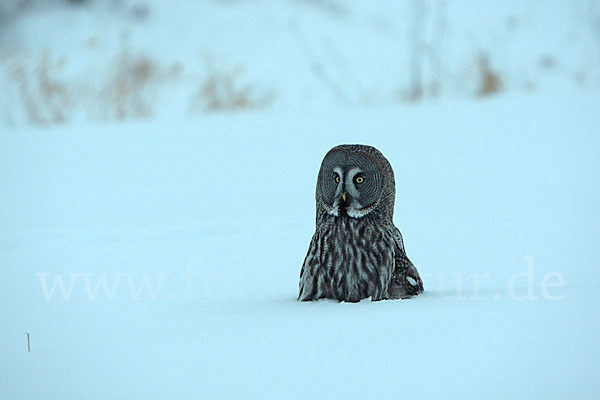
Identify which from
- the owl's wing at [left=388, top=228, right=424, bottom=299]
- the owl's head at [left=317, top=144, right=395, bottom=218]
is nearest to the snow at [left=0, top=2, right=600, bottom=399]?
the owl's wing at [left=388, top=228, right=424, bottom=299]

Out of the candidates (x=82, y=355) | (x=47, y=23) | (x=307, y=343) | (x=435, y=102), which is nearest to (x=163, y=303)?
(x=82, y=355)

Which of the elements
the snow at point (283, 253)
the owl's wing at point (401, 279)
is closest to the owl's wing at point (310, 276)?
the snow at point (283, 253)

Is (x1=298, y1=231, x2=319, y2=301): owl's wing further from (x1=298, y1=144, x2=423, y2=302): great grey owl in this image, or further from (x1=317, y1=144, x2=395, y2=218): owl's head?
(x1=317, y1=144, x2=395, y2=218): owl's head

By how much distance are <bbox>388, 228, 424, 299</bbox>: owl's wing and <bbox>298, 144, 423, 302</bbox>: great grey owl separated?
0.01 m

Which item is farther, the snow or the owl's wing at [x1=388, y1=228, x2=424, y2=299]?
the owl's wing at [x1=388, y1=228, x2=424, y2=299]

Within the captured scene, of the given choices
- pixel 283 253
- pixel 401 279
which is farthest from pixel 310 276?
pixel 283 253

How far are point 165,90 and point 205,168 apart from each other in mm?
4715

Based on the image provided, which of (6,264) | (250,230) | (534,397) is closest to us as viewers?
(534,397)

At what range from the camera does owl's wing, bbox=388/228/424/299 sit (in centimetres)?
223

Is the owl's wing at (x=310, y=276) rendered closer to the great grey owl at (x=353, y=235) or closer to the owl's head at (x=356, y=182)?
the great grey owl at (x=353, y=235)

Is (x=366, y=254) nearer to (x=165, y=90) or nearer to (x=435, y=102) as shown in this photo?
(x=435, y=102)

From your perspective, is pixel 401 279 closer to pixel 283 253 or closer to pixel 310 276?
pixel 310 276

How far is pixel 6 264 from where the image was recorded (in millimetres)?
2885

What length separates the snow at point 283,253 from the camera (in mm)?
1504
